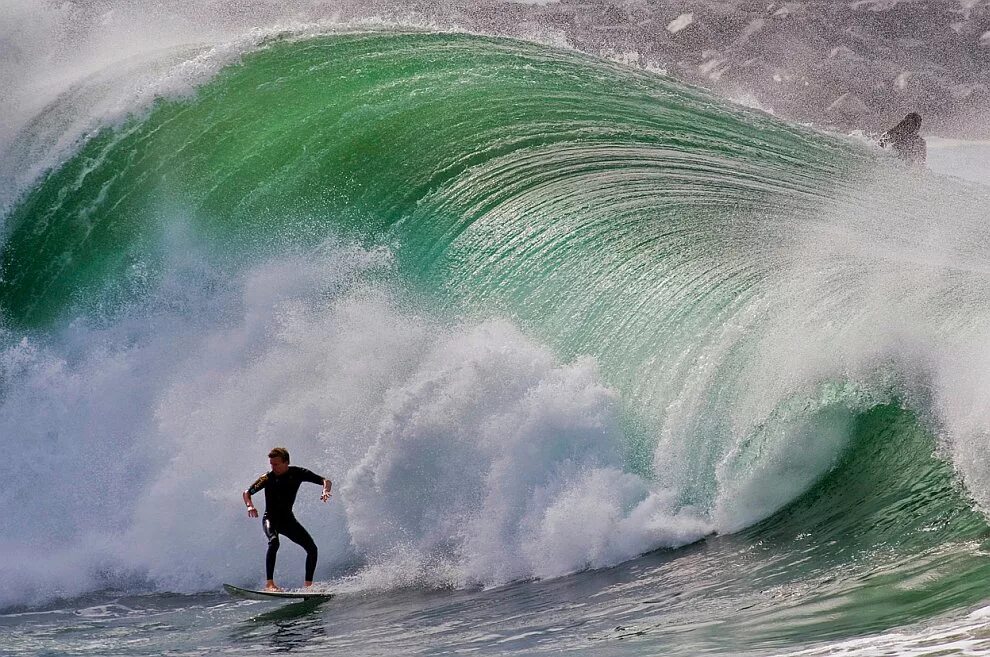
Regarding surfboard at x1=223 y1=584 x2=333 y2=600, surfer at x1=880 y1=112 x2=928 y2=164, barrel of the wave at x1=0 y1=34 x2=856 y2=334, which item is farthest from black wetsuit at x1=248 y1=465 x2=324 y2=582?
surfer at x1=880 y1=112 x2=928 y2=164

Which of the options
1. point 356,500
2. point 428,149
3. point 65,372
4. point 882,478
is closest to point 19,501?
point 65,372

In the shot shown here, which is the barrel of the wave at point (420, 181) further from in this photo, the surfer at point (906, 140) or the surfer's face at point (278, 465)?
the surfer at point (906, 140)

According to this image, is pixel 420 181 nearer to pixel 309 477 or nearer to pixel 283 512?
pixel 309 477

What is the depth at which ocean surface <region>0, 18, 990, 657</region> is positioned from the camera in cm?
559

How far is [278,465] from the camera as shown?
618 centimetres

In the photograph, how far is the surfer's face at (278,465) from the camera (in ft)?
20.2

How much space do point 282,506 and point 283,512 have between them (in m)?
0.04

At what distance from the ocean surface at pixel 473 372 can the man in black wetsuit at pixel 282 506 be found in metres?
0.27

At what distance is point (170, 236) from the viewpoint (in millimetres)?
8289

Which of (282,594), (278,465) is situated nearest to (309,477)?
(278,465)

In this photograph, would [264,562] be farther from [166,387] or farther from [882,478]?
[882,478]

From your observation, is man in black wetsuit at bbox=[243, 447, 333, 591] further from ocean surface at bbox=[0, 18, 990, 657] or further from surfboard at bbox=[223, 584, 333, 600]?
ocean surface at bbox=[0, 18, 990, 657]

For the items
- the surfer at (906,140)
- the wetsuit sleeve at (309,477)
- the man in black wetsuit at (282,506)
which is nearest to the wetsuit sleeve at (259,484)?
the man in black wetsuit at (282,506)

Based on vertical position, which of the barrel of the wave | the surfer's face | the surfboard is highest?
the barrel of the wave
